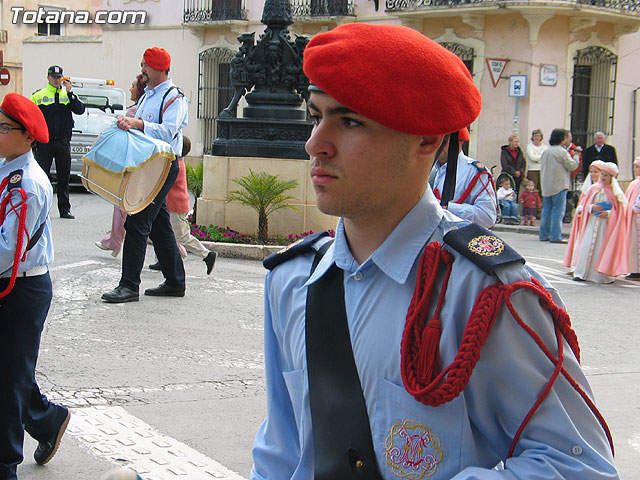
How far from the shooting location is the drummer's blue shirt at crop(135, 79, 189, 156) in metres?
8.91

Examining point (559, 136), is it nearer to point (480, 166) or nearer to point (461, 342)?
point (480, 166)

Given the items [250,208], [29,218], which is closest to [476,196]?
[29,218]

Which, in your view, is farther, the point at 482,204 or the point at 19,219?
the point at 482,204

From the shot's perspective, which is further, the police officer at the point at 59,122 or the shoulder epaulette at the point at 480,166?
the police officer at the point at 59,122

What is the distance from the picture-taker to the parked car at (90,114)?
2006 cm

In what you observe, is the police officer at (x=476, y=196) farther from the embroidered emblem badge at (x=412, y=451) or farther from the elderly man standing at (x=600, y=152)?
the elderly man standing at (x=600, y=152)

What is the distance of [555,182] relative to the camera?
647 inches

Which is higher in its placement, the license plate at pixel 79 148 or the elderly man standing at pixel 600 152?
the elderly man standing at pixel 600 152

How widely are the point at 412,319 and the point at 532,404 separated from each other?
255 millimetres

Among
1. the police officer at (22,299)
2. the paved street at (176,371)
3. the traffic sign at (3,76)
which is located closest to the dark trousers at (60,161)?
the paved street at (176,371)

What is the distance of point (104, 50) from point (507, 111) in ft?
51.6

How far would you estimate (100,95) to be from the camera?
23672mm

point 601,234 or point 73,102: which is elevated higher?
point 73,102

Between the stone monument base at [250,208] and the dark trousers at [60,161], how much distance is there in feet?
10.6
